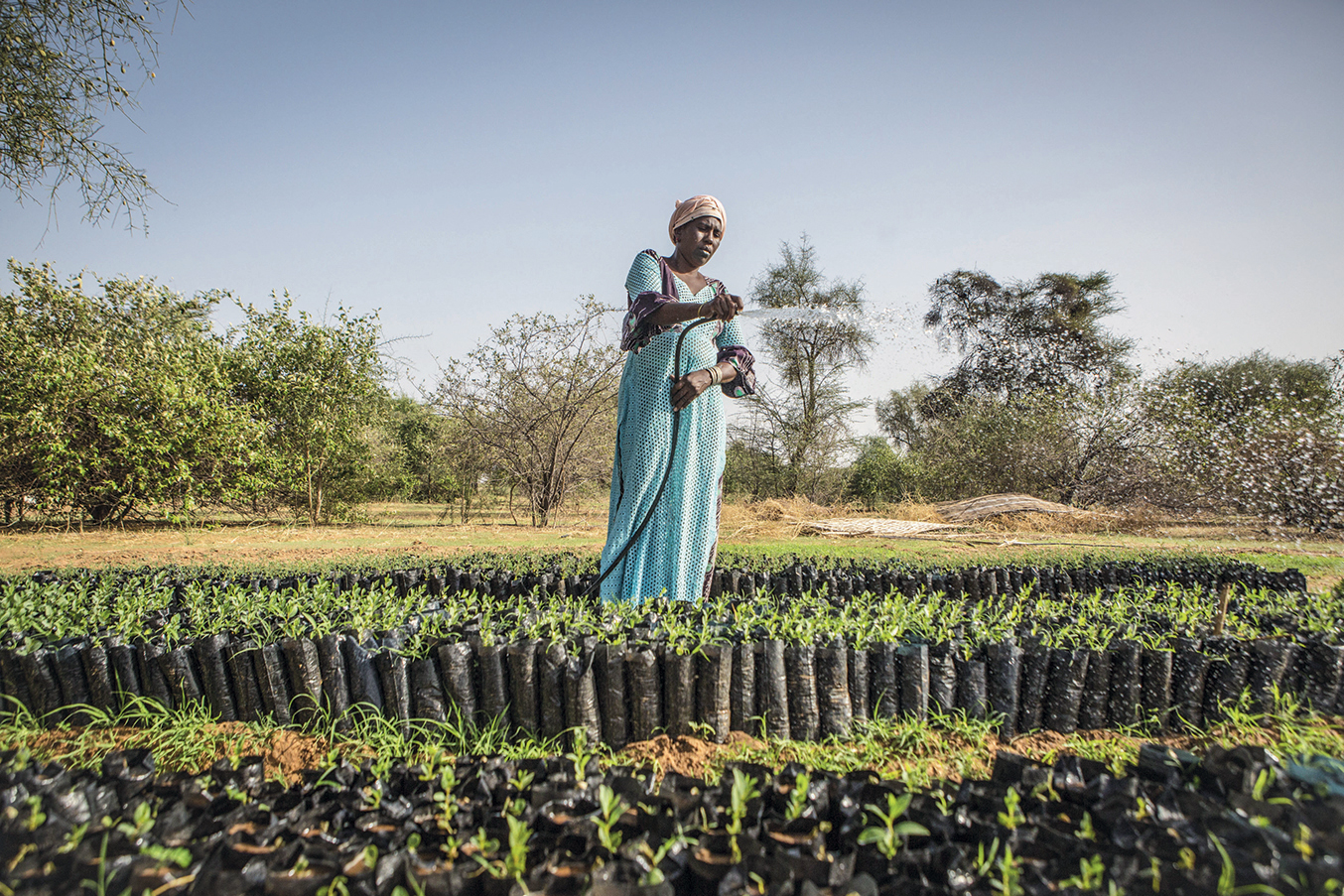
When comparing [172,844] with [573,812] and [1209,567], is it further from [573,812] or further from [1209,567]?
[1209,567]

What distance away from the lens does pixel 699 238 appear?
434cm

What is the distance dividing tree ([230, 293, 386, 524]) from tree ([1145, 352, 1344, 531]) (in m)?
18.9

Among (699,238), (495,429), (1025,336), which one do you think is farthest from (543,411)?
(1025,336)

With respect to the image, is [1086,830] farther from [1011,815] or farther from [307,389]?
[307,389]

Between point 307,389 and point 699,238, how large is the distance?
12.0m

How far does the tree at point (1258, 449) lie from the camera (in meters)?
13.2

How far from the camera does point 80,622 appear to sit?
3359mm

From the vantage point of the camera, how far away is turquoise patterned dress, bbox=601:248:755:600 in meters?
4.14

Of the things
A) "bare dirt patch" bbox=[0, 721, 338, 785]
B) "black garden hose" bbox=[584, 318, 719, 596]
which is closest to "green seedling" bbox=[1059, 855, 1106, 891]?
"bare dirt patch" bbox=[0, 721, 338, 785]

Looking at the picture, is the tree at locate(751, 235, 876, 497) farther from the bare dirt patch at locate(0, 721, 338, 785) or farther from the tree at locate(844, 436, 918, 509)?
the bare dirt patch at locate(0, 721, 338, 785)

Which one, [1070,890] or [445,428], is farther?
[445,428]

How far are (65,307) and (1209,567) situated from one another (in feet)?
62.5

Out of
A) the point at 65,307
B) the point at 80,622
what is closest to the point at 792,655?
the point at 80,622

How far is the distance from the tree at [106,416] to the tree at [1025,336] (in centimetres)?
2188
